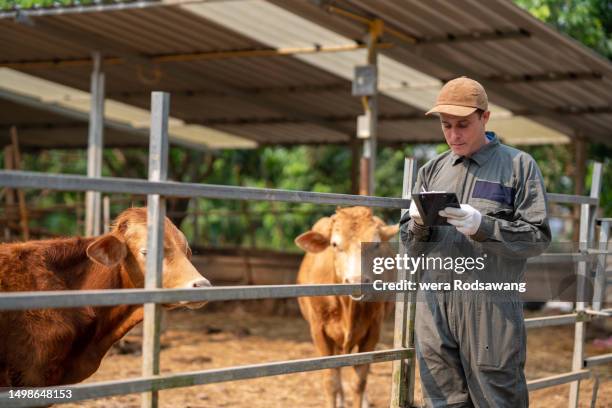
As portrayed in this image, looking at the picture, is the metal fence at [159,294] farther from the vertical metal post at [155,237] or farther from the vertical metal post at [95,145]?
the vertical metal post at [95,145]

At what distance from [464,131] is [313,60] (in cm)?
739

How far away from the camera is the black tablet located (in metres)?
3.03

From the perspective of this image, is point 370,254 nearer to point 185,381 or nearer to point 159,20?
point 185,381

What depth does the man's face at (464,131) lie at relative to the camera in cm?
330

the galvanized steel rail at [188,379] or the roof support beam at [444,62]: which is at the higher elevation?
the roof support beam at [444,62]

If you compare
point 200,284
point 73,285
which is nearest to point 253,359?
point 73,285

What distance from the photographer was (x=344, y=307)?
6.20 meters

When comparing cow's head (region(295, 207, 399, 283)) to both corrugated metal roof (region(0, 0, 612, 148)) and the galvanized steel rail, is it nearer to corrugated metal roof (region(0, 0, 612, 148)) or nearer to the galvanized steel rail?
the galvanized steel rail

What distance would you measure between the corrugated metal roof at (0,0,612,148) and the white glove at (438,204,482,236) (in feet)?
16.3

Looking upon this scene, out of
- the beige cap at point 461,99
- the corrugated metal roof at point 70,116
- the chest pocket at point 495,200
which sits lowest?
the chest pocket at point 495,200

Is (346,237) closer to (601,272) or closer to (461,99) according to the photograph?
(601,272)

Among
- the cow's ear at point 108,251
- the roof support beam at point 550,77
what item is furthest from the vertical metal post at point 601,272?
the roof support beam at point 550,77

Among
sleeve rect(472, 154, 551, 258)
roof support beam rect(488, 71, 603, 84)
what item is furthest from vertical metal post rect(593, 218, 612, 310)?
roof support beam rect(488, 71, 603, 84)

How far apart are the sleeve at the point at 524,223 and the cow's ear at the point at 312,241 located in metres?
2.71
